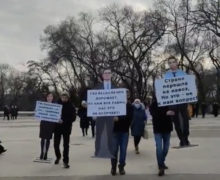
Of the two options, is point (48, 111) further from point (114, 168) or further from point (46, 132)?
point (114, 168)

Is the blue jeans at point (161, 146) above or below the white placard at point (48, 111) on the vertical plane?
below

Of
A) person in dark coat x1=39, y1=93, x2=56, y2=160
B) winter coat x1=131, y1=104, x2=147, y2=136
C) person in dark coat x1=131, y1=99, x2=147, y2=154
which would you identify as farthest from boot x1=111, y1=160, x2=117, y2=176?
winter coat x1=131, y1=104, x2=147, y2=136

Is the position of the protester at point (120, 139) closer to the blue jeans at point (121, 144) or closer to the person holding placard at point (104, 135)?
the blue jeans at point (121, 144)

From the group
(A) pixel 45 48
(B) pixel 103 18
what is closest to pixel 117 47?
(B) pixel 103 18

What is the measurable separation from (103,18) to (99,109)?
209 feet

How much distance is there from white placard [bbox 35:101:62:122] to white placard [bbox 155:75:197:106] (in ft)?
9.86

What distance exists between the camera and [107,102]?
38.6 feet

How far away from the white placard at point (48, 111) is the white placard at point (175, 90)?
9.86ft

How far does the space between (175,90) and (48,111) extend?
13.0ft

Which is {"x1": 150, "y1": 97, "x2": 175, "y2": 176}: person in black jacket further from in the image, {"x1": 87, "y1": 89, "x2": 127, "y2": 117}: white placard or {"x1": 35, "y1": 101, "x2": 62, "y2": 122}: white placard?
{"x1": 35, "y1": 101, "x2": 62, "y2": 122}: white placard

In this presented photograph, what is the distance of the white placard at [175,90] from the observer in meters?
11.2

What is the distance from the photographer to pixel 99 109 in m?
11.8

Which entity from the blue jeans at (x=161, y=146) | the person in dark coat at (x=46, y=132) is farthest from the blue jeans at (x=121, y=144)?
the person in dark coat at (x=46, y=132)

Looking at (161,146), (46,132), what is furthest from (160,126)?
(46,132)
